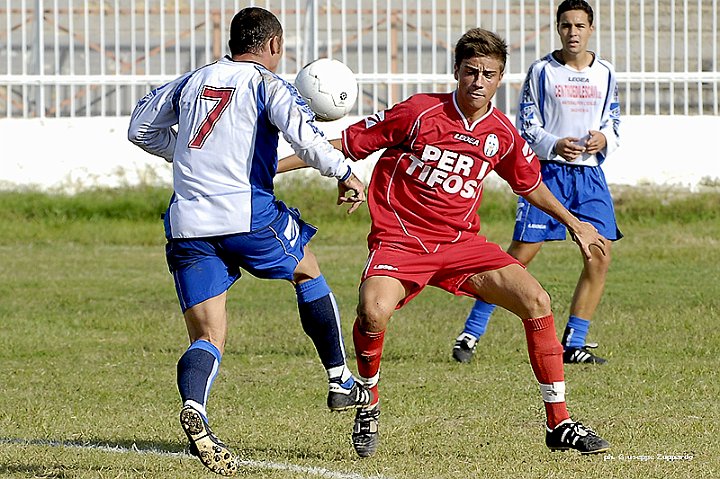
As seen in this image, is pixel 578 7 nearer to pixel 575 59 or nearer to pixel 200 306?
pixel 575 59

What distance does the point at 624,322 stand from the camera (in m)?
9.80

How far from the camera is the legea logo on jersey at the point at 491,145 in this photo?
237 inches

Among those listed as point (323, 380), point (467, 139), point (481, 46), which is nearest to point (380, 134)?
point (467, 139)

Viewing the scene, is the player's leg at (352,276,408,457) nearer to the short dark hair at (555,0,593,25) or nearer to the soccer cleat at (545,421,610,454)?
the soccer cleat at (545,421,610,454)

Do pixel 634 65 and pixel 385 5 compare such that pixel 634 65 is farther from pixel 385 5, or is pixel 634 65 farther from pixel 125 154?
pixel 125 154

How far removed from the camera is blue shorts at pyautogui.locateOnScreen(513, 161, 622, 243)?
835cm

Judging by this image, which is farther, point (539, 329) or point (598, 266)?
point (598, 266)

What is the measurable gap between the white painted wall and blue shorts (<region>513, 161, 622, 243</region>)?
25.9 ft

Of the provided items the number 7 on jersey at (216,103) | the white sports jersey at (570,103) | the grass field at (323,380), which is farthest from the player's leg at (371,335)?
the white sports jersey at (570,103)

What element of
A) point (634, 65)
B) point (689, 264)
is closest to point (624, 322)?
point (689, 264)

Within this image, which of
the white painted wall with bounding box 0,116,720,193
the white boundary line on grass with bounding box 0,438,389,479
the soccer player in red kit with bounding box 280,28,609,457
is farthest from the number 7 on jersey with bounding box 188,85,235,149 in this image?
the white painted wall with bounding box 0,116,720,193

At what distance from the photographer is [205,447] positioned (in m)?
5.01

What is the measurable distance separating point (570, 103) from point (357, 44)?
824 centimetres

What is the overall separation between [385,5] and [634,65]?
3107mm
